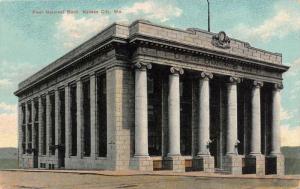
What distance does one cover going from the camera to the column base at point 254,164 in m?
39.8

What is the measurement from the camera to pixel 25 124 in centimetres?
5853

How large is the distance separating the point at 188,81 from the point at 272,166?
498 inches

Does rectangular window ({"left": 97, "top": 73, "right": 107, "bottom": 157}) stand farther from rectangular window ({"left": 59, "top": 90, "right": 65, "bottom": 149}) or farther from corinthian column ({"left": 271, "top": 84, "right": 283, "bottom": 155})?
corinthian column ({"left": 271, "top": 84, "right": 283, "bottom": 155})

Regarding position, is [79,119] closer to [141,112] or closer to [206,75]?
[141,112]

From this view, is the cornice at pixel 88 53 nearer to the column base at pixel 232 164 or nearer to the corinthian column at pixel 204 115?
the corinthian column at pixel 204 115

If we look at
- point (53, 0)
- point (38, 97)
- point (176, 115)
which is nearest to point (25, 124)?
point (38, 97)

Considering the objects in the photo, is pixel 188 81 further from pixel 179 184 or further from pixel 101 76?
pixel 179 184

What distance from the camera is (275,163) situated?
138ft

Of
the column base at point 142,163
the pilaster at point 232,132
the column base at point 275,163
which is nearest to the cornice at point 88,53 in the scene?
the column base at point 142,163

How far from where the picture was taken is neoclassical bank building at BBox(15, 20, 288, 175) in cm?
3222

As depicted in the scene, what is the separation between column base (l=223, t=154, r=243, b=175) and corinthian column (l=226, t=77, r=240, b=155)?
44 cm

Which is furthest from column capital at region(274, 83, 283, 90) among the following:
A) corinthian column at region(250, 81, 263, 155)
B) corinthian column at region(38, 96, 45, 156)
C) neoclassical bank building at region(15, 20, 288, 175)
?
corinthian column at region(38, 96, 45, 156)

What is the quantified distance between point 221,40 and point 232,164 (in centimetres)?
1090

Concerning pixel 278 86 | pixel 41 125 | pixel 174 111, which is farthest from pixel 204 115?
pixel 41 125
